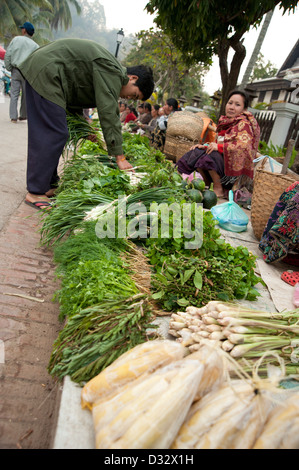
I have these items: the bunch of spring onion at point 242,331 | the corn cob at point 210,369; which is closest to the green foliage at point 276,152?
the bunch of spring onion at point 242,331

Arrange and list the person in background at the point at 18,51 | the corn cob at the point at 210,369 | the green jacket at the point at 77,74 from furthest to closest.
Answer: the person in background at the point at 18,51 → the green jacket at the point at 77,74 → the corn cob at the point at 210,369

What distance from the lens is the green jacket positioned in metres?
3.27

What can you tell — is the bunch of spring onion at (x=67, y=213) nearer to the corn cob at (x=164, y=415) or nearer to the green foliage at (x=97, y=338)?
the green foliage at (x=97, y=338)

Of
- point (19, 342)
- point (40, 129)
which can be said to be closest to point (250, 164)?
point (40, 129)

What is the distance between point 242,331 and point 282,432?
578 millimetres

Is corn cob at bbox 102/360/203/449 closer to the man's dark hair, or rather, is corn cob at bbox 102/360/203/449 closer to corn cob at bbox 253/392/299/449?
corn cob at bbox 253/392/299/449

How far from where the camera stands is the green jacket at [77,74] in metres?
3.27

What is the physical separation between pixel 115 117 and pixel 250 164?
233 centimetres

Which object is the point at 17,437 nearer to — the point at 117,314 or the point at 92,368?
the point at 92,368

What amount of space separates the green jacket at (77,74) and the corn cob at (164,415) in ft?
9.50

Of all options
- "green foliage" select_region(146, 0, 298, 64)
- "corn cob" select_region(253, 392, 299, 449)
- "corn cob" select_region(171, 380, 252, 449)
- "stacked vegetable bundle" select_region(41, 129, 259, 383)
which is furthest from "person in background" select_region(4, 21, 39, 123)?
"corn cob" select_region(253, 392, 299, 449)

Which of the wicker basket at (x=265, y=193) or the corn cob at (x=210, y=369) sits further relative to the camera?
the wicker basket at (x=265, y=193)

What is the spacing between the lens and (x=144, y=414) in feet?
3.50

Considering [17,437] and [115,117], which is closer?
[17,437]
